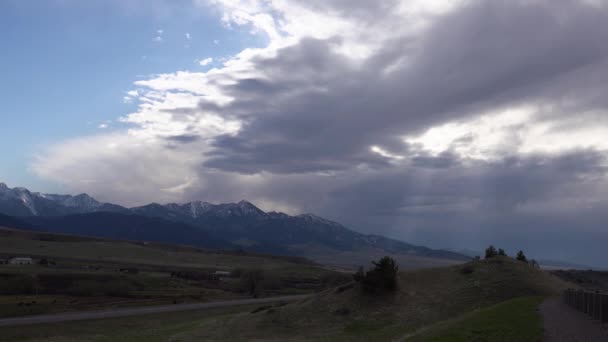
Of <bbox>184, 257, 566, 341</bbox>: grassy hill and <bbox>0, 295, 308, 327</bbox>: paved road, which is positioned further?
<bbox>0, 295, 308, 327</bbox>: paved road

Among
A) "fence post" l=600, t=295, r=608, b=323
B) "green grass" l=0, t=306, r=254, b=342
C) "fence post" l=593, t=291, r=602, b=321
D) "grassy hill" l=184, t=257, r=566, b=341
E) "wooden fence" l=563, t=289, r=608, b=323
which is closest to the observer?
"fence post" l=600, t=295, r=608, b=323

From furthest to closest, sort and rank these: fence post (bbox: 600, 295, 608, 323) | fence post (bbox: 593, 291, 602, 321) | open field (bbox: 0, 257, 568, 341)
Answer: open field (bbox: 0, 257, 568, 341) < fence post (bbox: 593, 291, 602, 321) < fence post (bbox: 600, 295, 608, 323)

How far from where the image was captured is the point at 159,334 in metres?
55.0

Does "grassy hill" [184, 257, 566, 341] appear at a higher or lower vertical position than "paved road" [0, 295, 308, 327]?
Answer: higher

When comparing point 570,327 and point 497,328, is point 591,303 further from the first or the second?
point 497,328

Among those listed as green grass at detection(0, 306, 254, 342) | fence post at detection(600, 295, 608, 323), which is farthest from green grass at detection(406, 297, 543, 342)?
green grass at detection(0, 306, 254, 342)

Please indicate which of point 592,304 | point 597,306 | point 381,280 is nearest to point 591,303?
point 592,304

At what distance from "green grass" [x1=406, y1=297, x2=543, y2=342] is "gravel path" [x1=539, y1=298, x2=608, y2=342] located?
541 millimetres

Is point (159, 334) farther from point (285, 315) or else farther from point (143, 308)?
point (143, 308)

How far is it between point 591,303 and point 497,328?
7.66m

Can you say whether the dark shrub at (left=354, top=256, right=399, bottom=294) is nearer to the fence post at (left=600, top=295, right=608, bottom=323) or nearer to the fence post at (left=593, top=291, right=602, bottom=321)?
the fence post at (left=593, top=291, right=602, bottom=321)

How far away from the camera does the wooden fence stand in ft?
99.7

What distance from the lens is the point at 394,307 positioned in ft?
173

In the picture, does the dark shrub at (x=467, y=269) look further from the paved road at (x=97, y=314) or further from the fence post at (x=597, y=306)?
the paved road at (x=97, y=314)
